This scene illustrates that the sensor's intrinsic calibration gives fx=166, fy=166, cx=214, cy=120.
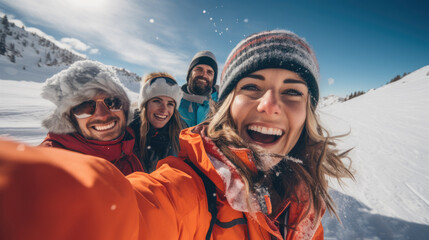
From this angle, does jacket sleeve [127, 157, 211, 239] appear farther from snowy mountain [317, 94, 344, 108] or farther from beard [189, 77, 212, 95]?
beard [189, 77, 212, 95]

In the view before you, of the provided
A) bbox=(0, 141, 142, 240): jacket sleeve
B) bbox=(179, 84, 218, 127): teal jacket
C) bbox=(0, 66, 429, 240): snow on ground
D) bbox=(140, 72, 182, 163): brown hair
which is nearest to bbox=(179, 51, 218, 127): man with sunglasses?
bbox=(179, 84, 218, 127): teal jacket

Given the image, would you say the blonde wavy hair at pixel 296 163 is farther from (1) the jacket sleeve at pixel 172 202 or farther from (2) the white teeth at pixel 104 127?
(2) the white teeth at pixel 104 127

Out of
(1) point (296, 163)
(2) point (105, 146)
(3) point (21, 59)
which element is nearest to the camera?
(1) point (296, 163)

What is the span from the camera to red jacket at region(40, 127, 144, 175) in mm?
1725

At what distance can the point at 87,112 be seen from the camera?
6.02 feet

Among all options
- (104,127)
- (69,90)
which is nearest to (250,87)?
(104,127)

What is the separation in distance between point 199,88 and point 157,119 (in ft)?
4.82

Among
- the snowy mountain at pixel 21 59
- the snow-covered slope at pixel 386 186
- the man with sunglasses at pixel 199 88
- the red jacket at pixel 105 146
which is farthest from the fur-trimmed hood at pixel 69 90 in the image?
the snowy mountain at pixel 21 59

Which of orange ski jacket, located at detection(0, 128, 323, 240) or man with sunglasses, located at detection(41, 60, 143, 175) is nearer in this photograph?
orange ski jacket, located at detection(0, 128, 323, 240)

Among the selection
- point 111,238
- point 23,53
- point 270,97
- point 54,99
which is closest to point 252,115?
point 270,97

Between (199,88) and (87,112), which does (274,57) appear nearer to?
Result: (87,112)

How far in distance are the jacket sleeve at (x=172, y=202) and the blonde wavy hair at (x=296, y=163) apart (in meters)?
0.26

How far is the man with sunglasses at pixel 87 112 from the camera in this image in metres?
1.78

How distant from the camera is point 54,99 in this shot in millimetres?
1820
